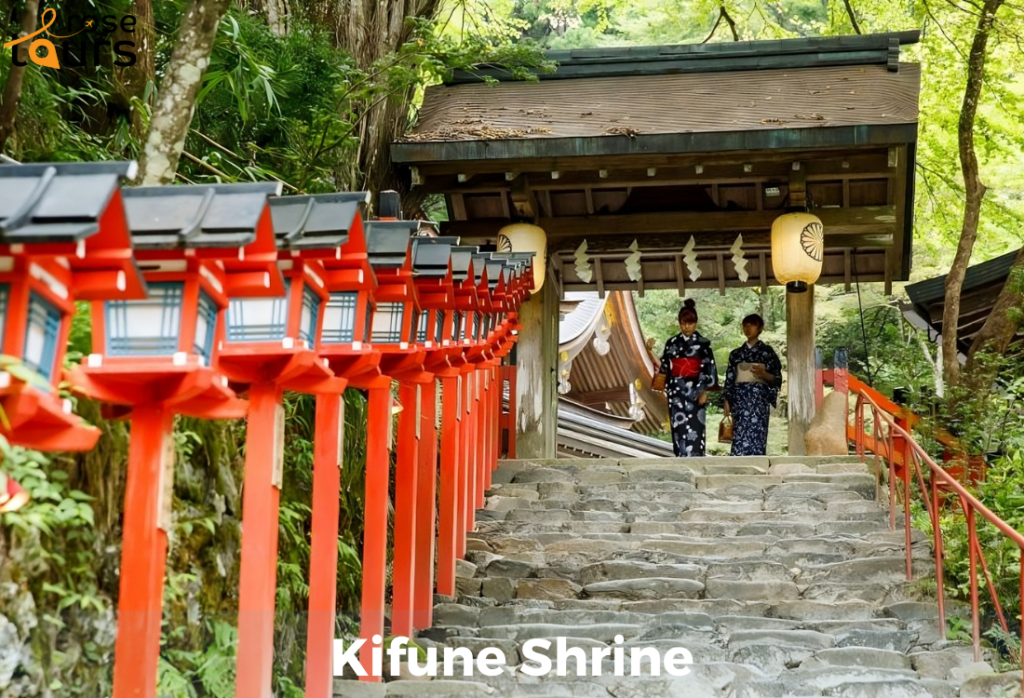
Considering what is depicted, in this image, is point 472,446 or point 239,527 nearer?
point 239,527

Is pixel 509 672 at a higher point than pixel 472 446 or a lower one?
lower

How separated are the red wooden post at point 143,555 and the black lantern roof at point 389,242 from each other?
1.90 m

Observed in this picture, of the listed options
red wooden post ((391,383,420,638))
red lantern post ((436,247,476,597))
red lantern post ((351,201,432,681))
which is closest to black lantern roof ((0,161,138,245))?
red lantern post ((351,201,432,681))

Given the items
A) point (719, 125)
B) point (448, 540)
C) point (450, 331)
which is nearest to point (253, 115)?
point (450, 331)

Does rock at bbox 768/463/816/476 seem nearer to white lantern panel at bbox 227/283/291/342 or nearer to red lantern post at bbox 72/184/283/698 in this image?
white lantern panel at bbox 227/283/291/342

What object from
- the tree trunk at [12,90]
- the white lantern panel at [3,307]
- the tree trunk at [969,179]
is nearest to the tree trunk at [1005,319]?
the tree trunk at [969,179]

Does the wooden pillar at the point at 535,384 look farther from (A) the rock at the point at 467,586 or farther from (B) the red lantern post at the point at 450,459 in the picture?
(A) the rock at the point at 467,586

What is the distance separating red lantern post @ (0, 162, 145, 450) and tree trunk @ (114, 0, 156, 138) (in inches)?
170

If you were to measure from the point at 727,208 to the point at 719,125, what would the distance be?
1.69 m

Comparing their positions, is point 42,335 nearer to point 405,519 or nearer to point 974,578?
point 405,519

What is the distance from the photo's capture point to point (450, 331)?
755 cm

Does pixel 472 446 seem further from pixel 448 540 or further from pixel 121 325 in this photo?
pixel 121 325

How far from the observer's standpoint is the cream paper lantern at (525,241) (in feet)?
38.2

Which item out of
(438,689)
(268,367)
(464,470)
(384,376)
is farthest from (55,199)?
(464,470)
